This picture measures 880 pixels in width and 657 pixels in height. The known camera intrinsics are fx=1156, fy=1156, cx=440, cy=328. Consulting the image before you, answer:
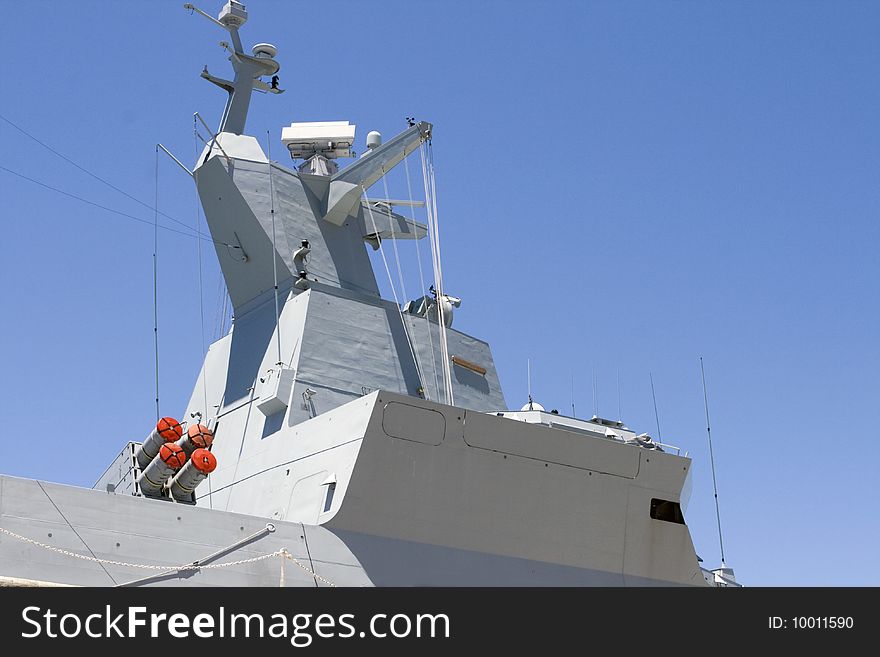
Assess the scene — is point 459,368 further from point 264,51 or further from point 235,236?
point 264,51

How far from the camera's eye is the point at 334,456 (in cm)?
1234

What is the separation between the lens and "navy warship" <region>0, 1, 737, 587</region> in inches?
424

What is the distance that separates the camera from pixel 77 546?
33.7ft

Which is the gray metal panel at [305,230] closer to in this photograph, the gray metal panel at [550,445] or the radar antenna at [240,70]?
the radar antenna at [240,70]

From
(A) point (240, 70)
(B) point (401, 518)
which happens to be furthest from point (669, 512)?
(A) point (240, 70)

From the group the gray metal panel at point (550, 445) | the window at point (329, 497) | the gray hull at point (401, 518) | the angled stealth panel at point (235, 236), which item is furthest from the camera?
the angled stealth panel at point (235, 236)

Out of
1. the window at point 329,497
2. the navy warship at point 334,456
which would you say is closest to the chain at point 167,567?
the navy warship at point 334,456

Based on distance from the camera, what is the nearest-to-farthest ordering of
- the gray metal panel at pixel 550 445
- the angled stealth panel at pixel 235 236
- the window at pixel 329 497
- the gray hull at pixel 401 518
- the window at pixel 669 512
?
the gray hull at pixel 401 518 < the window at pixel 329 497 < the gray metal panel at pixel 550 445 < the window at pixel 669 512 < the angled stealth panel at pixel 235 236

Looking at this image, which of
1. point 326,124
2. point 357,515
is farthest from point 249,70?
point 357,515

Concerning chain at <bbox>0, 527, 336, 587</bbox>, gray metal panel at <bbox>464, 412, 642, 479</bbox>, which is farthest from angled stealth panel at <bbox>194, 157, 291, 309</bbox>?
chain at <bbox>0, 527, 336, 587</bbox>

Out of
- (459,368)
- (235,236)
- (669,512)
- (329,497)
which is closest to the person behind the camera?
(329,497)

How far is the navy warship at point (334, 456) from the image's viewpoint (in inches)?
424

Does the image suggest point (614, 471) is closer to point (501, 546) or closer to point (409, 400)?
point (501, 546)
